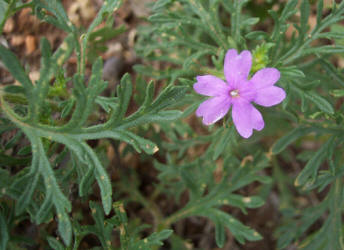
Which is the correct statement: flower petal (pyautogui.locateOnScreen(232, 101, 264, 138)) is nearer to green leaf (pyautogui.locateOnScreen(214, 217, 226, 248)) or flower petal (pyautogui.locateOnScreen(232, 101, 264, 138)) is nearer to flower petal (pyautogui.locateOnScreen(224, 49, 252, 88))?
flower petal (pyautogui.locateOnScreen(224, 49, 252, 88))

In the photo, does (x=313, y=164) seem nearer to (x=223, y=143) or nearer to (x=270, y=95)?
(x=223, y=143)

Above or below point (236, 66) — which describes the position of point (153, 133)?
below

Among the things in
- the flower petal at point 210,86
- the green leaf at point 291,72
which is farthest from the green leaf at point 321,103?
the flower petal at point 210,86

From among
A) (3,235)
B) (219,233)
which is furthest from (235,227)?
(3,235)

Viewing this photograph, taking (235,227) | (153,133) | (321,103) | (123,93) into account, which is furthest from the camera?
(153,133)

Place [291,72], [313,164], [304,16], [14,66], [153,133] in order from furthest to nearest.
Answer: [153,133] → [313,164] → [304,16] → [291,72] → [14,66]

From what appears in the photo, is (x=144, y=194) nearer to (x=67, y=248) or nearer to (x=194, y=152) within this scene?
(x=194, y=152)

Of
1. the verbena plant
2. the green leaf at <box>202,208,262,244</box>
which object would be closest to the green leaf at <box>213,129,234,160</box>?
the verbena plant

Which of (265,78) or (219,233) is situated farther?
(219,233)
